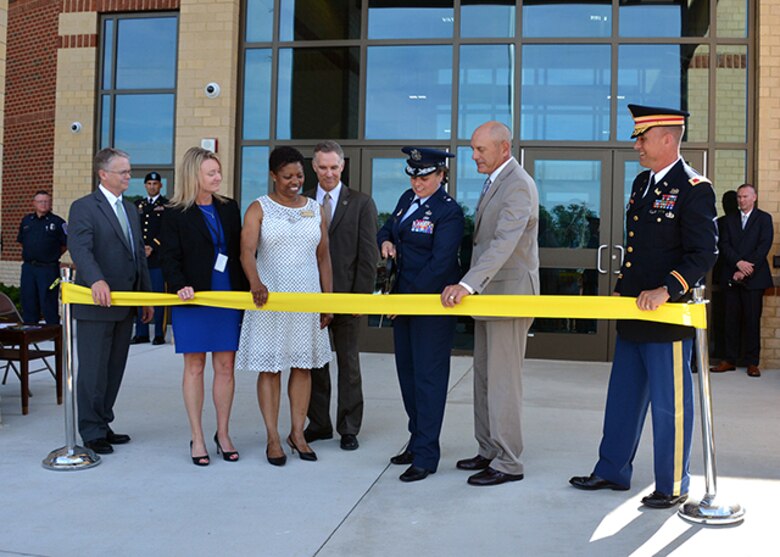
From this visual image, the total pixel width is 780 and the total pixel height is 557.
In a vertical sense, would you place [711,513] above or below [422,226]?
below

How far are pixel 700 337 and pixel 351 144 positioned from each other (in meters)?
6.27

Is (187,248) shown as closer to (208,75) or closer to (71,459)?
(71,459)

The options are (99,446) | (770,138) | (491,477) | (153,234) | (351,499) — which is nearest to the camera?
(351,499)

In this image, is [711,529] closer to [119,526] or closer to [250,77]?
[119,526]

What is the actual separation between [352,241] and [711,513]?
2.59m

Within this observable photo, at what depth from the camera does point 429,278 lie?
4.37m

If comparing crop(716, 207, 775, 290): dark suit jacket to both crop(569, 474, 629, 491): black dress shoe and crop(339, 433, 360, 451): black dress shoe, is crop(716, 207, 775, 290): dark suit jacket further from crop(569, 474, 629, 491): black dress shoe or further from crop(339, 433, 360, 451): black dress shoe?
crop(339, 433, 360, 451): black dress shoe

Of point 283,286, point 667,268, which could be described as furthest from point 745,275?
point 283,286

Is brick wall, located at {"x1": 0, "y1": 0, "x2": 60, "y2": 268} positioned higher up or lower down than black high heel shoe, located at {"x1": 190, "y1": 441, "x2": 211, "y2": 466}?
higher up

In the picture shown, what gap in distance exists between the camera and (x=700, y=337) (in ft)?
12.5

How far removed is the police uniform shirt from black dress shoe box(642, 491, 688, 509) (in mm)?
7643

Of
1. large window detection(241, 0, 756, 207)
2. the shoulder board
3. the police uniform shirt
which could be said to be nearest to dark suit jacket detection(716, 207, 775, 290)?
large window detection(241, 0, 756, 207)

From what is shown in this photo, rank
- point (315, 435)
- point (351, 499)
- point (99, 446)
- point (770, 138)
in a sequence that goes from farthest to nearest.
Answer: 1. point (770, 138)
2. point (315, 435)
3. point (99, 446)
4. point (351, 499)

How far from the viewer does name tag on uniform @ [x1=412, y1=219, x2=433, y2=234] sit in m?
4.36
